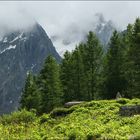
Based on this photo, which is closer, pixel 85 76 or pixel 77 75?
pixel 85 76

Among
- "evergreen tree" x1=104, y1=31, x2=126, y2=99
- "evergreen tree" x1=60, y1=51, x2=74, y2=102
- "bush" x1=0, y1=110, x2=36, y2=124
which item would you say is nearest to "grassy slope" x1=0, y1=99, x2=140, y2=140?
"bush" x1=0, y1=110, x2=36, y2=124

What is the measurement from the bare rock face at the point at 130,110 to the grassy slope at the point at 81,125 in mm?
479

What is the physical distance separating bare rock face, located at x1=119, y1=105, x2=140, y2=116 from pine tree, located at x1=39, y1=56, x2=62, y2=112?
4450cm

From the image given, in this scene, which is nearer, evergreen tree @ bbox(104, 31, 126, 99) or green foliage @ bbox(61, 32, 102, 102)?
evergreen tree @ bbox(104, 31, 126, 99)

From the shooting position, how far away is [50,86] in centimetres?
7406

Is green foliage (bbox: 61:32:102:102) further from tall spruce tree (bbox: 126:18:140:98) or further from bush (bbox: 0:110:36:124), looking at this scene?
bush (bbox: 0:110:36:124)

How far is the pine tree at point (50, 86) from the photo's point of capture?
73.8 meters

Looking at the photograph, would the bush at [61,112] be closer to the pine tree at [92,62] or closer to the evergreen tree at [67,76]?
the pine tree at [92,62]

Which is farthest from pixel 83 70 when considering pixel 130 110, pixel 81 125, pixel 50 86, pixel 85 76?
pixel 81 125

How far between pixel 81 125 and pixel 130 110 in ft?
14.3

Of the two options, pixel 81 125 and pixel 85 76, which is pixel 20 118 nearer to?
pixel 81 125

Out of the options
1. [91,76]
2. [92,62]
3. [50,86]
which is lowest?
[50,86]

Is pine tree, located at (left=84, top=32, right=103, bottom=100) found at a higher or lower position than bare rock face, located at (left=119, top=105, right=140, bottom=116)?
higher

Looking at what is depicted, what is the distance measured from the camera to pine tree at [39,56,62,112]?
73750 mm
